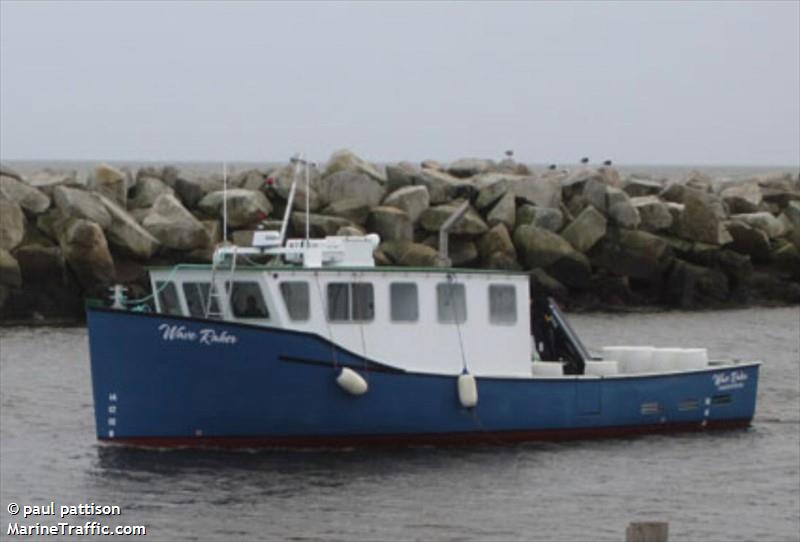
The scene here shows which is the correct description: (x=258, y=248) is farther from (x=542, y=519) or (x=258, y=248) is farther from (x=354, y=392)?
(x=542, y=519)

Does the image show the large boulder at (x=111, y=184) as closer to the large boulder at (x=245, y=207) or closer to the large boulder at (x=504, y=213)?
the large boulder at (x=245, y=207)

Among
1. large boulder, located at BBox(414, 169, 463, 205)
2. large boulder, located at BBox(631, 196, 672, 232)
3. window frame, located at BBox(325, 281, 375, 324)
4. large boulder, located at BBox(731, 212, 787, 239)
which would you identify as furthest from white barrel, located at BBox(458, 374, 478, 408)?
large boulder, located at BBox(731, 212, 787, 239)

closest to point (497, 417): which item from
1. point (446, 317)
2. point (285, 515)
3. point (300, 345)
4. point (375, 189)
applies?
point (446, 317)

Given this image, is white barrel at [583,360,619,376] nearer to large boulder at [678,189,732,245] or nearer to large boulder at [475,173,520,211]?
large boulder at [475,173,520,211]

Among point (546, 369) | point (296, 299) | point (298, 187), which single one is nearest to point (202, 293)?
point (296, 299)

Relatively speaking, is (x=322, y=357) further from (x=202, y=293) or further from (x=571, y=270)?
(x=571, y=270)

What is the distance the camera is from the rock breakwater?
43.0 metres

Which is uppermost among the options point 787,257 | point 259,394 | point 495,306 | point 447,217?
point 495,306

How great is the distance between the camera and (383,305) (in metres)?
26.0

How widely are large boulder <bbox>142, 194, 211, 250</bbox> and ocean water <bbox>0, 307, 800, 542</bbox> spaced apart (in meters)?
13.3

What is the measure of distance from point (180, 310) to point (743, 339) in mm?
20549

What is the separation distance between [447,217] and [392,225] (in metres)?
1.66

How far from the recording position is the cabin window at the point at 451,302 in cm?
2641

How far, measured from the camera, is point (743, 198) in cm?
5734
